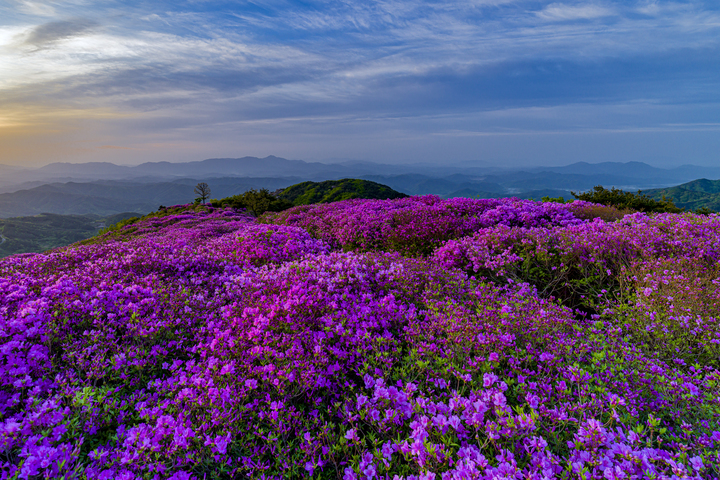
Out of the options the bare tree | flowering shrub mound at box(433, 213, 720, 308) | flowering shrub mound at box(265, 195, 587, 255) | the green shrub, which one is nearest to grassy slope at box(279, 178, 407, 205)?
the bare tree

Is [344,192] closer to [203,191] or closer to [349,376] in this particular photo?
[203,191]

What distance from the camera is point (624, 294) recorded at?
629 centimetres

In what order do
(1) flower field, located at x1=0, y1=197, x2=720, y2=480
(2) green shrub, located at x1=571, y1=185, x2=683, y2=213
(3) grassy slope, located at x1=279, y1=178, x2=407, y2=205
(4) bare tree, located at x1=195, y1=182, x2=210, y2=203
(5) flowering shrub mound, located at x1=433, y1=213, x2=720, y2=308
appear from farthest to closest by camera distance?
(4) bare tree, located at x1=195, y1=182, x2=210, y2=203 → (3) grassy slope, located at x1=279, y1=178, x2=407, y2=205 → (2) green shrub, located at x1=571, y1=185, x2=683, y2=213 → (5) flowering shrub mound, located at x1=433, y1=213, x2=720, y2=308 → (1) flower field, located at x1=0, y1=197, x2=720, y2=480

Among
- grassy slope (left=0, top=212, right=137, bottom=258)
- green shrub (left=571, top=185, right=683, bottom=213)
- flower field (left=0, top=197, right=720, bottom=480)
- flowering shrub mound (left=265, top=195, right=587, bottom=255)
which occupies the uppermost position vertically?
green shrub (left=571, top=185, right=683, bottom=213)

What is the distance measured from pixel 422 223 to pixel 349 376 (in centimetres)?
818

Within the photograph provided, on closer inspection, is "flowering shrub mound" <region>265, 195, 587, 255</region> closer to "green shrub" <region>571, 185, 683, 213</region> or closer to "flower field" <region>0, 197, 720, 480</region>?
"flower field" <region>0, 197, 720, 480</region>

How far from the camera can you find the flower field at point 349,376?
8.25 feet

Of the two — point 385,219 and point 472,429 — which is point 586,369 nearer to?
point 472,429

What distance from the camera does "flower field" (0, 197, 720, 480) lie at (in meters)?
2.52

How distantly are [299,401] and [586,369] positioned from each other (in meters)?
3.20

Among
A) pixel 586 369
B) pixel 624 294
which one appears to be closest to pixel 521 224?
pixel 624 294

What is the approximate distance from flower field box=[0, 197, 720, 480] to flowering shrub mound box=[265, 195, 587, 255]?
4136mm

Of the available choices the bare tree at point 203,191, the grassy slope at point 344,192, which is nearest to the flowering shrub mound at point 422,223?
the grassy slope at point 344,192

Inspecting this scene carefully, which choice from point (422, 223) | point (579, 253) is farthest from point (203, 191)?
point (579, 253)
